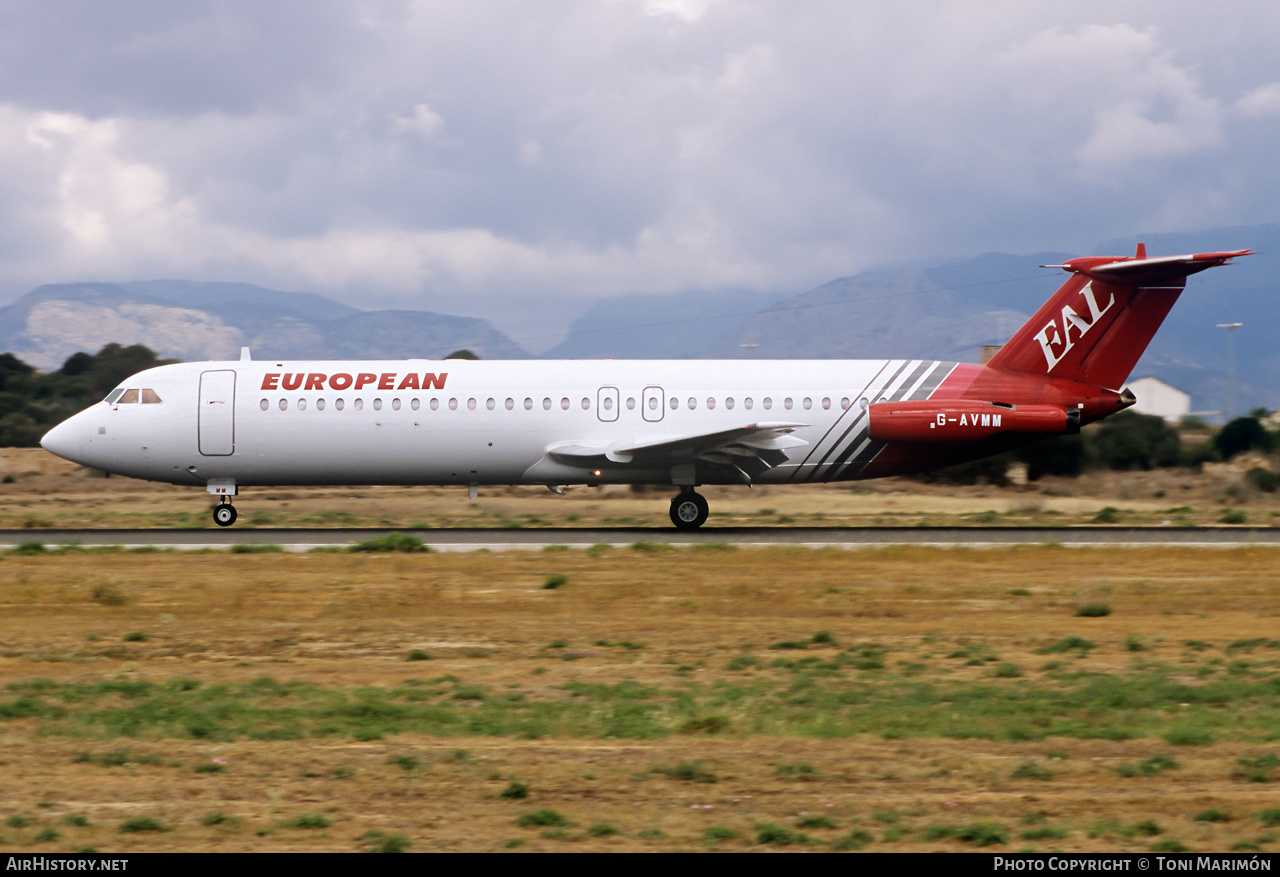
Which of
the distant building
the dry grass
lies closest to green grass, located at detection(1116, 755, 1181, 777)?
the dry grass

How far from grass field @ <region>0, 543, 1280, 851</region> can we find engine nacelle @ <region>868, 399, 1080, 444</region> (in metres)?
7.88

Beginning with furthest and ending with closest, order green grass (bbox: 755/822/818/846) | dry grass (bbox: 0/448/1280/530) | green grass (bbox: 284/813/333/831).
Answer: dry grass (bbox: 0/448/1280/530) < green grass (bbox: 284/813/333/831) < green grass (bbox: 755/822/818/846)

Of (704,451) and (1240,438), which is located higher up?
(1240,438)

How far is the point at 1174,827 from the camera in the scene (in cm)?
718

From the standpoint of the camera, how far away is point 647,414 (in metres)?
26.6

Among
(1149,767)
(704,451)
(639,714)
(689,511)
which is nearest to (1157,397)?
(689,511)

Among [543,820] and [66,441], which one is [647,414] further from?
[543,820]

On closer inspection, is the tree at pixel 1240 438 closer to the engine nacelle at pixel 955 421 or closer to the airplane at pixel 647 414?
the airplane at pixel 647 414

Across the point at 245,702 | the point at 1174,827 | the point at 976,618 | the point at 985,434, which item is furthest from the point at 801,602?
the point at 985,434

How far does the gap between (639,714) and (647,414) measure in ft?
55.0

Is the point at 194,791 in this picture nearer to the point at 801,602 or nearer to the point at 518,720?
the point at 518,720

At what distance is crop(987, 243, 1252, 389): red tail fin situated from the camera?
26.8m

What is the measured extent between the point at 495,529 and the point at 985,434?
11104 millimetres

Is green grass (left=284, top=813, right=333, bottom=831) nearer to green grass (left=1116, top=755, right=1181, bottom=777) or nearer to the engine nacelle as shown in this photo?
green grass (left=1116, top=755, right=1181, bottom=777)
